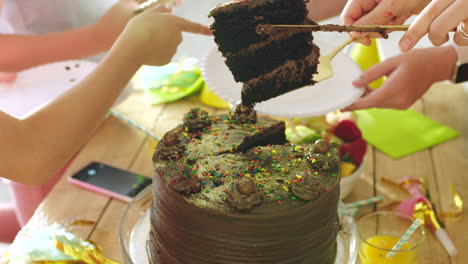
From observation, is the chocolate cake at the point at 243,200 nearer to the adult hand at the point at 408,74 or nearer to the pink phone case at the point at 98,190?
the pink phone case at the point at 98,190

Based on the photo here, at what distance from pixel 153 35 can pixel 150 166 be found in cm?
63

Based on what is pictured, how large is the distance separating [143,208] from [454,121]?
1.33 m

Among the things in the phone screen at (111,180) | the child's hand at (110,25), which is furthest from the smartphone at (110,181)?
the child's hand at (110,25)

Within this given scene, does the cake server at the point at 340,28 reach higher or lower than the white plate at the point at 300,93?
higher

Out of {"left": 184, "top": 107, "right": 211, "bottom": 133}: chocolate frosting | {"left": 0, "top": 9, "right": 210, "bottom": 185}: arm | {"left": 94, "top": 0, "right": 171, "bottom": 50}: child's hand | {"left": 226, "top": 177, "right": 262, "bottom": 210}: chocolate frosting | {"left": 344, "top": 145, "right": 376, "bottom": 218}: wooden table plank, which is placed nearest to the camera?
{"left": 226, "top": 177, "right": 262, "bottom": 210}: chocolate frosting

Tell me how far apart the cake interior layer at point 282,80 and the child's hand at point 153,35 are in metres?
0.20

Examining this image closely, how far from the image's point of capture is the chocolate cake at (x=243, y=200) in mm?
1067

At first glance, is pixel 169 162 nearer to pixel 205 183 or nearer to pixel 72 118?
pixel 205 183

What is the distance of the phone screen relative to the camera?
5.49 ft

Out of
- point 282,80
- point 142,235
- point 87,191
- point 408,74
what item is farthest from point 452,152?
point 87,191

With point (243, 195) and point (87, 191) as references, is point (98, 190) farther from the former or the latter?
point (243, 195)

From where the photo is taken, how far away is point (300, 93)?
4.98 feet

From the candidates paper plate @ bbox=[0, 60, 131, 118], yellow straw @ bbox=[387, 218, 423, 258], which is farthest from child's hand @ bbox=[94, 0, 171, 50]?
yellow straw @ bbox=[387, 218, 423, 258]

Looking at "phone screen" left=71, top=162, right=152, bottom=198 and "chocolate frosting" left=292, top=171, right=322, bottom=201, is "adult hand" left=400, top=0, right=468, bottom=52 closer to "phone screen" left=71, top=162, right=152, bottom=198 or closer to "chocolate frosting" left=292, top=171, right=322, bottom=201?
"chocolate frosting" left=292, top=171, right=322, bottom=201
